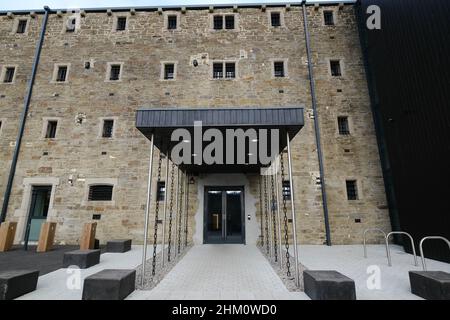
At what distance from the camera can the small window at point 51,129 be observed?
415 inches

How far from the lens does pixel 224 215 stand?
31.6 ft

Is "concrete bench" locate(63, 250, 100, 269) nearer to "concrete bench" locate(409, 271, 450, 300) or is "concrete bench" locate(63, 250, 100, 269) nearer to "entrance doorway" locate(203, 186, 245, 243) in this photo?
"entrance doorway" locate(203, 186, 245, 243)

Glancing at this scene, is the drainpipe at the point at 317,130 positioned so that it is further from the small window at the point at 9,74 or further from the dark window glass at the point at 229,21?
the small window at the point at 9,74

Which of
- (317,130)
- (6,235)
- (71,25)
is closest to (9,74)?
(71,25)

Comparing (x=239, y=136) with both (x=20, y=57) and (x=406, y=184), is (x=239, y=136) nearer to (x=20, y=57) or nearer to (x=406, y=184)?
(x=406, y=184)

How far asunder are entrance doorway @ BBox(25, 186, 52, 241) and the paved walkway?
24.9 feet

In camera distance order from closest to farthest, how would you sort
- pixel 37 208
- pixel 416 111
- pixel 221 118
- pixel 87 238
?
pixel 221 118 < pixel 416 111 < pixel 87 238 < pixel 37 208

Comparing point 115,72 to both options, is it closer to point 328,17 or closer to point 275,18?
point 275,18

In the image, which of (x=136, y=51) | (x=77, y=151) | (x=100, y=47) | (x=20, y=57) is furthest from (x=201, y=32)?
(x=20, y=57)

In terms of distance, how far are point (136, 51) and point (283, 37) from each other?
7416 mm

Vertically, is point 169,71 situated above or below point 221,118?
above

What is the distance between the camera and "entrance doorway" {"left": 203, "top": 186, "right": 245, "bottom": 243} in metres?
9.53

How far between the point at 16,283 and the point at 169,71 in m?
10.1

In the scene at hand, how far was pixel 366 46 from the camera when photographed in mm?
10859
